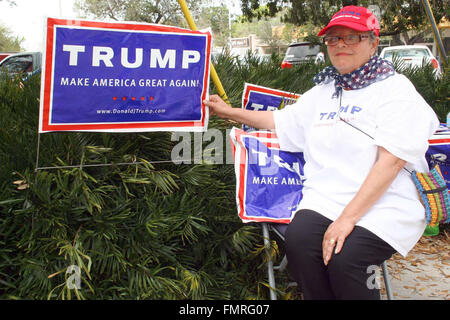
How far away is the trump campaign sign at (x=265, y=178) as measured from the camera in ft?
8.81

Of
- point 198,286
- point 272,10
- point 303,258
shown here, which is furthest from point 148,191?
point 272,10

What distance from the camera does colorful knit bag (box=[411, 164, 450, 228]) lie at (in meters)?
2.35

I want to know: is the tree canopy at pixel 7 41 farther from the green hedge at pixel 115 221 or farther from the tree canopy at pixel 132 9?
the green hedge at pixel 115 221

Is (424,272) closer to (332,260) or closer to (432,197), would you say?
(432,197)

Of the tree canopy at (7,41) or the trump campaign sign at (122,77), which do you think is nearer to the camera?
the trump campaign sign at (122,77)

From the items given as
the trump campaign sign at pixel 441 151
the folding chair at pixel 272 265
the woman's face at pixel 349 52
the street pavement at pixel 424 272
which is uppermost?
the woman's face at pixel 349 52

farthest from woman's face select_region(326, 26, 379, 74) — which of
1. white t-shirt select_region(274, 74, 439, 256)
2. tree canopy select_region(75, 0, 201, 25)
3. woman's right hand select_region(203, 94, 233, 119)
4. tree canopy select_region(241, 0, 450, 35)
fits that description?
tree canopy select_region(75, 0, 201, 25)

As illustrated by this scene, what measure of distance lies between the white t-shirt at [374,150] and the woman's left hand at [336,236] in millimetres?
76

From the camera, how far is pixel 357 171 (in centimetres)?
235

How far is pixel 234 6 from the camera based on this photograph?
1794cm

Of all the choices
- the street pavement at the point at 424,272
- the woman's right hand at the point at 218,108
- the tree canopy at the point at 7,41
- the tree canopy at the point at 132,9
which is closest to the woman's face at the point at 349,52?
the woman's right hand at the point at 218,108

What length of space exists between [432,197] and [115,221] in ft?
5.27
